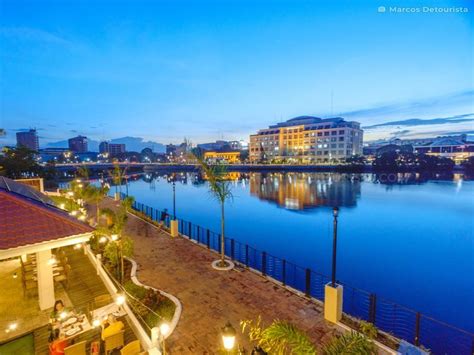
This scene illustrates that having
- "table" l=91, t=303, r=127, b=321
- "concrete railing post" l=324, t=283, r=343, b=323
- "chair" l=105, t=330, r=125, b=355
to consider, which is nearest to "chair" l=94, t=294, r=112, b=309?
Answer: "table" l=91, t=303, r=127, b=321

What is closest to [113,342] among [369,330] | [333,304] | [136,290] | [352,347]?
[136,290]

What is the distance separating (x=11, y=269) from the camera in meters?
10.6

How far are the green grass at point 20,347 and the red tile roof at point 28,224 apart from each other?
2.62 metres

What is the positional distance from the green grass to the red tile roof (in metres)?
2.62

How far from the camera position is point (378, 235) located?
→ 83.9 feet

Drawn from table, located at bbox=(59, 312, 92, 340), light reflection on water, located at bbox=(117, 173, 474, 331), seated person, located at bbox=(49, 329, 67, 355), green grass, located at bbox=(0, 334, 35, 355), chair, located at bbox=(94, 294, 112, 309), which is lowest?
light reflection on water, located at bbox=(117, 173, 474, 331)

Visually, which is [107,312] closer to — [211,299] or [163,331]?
[163,331]

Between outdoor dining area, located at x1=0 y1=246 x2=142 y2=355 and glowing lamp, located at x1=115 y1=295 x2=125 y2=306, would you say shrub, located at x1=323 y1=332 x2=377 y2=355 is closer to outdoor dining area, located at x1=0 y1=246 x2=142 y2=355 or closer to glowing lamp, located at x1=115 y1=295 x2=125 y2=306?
outdoor dining area, located at x1=0 y1=246 x2=142 y2=355

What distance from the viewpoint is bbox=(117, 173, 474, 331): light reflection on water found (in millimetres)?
15312

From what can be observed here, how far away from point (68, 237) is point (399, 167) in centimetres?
10282

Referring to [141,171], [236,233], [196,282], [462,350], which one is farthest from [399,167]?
[141,171]

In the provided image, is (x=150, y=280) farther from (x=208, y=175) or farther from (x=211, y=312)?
(x=208, y=175)

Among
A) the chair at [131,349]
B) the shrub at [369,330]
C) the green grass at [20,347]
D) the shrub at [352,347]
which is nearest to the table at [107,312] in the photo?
the green grass at [20,347]

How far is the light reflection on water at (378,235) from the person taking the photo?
15312 millimetres
